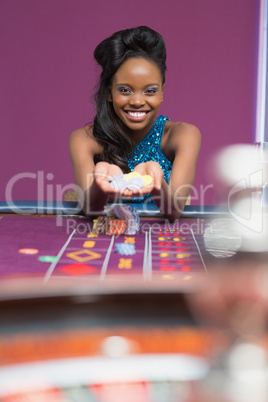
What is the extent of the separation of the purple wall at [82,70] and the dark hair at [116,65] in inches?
72.7

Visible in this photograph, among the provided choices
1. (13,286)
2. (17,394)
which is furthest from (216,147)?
(17,394)

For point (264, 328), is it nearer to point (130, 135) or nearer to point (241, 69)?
point (130, 135)

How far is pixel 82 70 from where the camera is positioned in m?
3.72

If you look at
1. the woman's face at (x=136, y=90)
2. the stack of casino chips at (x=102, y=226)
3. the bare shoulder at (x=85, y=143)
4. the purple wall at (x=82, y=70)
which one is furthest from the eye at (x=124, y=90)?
the purple wall at (x=82, y=70)

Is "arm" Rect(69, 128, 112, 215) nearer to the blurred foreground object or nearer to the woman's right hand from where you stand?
the woman's right hand

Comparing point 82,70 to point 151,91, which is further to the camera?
point 82,70

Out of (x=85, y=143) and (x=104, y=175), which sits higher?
(x=85, y=143)

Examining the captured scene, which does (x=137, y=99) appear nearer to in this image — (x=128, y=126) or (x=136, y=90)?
(x=136, y=90)

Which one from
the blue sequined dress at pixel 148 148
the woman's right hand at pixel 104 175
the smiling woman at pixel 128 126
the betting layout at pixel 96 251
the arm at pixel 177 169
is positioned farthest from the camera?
the blue sequined dress at pixel 148 148

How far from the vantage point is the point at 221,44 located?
3.77 m

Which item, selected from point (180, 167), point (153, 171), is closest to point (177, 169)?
point (180, 167)

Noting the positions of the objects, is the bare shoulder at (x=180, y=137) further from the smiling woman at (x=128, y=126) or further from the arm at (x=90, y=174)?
the arm at (x=90, y=174)

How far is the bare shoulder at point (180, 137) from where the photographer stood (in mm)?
1867

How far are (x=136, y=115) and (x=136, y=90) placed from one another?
0.35 ft
